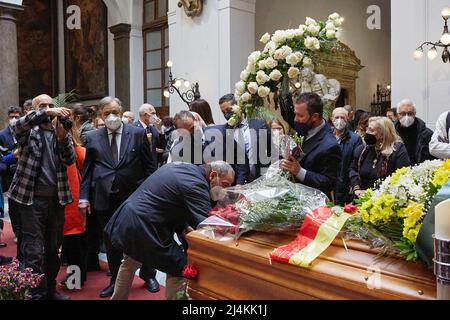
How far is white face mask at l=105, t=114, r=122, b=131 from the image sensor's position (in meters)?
4.12

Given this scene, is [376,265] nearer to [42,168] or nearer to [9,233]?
[42,168]

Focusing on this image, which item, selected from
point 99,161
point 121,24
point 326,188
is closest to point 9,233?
point 99,161

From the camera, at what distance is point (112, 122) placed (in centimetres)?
412

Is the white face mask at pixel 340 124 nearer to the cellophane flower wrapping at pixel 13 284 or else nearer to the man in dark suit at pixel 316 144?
the man in dark suit at pixel 316 144

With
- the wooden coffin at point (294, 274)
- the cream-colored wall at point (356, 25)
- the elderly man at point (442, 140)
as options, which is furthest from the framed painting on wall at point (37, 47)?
the wooden coffin at point (294, 274)

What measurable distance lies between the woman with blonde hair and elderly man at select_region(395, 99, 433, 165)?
1.13 metres

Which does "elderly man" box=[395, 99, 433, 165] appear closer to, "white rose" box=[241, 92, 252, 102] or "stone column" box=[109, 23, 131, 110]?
"white rose" box=[241, 92, 252, 102]

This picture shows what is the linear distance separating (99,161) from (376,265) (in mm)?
3053

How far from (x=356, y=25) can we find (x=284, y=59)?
12064 mm

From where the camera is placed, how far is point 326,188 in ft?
9.72

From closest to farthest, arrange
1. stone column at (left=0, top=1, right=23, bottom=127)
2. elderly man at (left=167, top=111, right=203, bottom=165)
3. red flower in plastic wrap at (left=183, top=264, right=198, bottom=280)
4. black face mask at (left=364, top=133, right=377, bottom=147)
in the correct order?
red flower in plastic wrap at (left=183, top=264, right=198, bottom=280)
elderly man at (left=167, top=111, right=203, bottom=165)
black face mask at (left=364, top=133, right=377, bottom=147)
stone column at (left=0, top=1, right=23, bottom=127)

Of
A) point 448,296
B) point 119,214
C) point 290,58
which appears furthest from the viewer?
point 119,214

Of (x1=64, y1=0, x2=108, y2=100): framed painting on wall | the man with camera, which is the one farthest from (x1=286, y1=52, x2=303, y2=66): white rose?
(x1=64, y1=0, x2=108, y2=100): framed painting on wall

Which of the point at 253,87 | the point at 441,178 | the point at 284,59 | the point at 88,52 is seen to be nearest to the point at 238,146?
the point at 253,87
